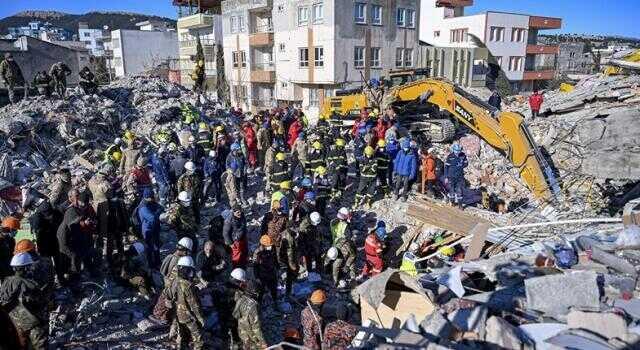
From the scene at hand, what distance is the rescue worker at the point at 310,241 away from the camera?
27.1ft

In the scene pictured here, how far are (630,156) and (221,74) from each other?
32.2 metres

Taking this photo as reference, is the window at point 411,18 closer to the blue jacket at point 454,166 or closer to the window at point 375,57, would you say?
the window at point 375,57

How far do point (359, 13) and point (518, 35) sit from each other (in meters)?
18.0

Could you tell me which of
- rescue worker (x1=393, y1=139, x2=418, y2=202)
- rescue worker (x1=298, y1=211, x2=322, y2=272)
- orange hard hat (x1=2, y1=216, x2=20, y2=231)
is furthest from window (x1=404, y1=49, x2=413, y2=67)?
orange hard hat (x1=2, y1=216, x2=20, y2=231)

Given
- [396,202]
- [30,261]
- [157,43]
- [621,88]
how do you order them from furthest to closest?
[157,43] → [621,88] → [396,202] → [30,261]

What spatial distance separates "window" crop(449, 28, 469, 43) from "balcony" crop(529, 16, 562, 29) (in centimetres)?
597

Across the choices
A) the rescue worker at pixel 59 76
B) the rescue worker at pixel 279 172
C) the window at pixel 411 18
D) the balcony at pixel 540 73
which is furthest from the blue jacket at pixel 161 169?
the balcony at pixel 540 73

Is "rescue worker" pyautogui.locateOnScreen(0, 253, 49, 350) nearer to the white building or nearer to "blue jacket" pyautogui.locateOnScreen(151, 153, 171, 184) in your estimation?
"blue jacket" pyautogui.locateOnScreen(151, 153, 171, 184)

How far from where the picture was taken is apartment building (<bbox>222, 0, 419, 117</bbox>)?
26078 millimetres

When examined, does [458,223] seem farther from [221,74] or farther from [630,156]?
[221,74]

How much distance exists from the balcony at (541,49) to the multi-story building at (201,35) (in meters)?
26.4

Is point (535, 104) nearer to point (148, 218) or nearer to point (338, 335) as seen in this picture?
point (338, 335)

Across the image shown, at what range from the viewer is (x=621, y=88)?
1387cm

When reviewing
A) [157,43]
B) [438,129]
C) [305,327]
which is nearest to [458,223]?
[305,327]
